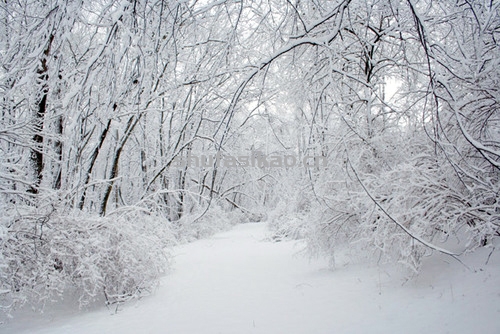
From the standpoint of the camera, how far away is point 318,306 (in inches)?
163

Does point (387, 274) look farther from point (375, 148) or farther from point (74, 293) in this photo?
point (74, 293)

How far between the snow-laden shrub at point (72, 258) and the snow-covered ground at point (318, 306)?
326 mm

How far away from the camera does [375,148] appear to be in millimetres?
5395

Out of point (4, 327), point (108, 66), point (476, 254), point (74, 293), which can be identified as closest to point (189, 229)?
point (74, 293)

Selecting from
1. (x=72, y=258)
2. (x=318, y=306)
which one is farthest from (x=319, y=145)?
(x=72, y=258)

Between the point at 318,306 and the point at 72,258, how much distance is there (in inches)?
133

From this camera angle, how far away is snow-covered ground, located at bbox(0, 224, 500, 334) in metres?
3.32

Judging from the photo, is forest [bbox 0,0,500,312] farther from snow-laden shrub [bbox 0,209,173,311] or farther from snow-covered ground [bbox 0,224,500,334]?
snow-covered ground [bbox 0,224,500,334]

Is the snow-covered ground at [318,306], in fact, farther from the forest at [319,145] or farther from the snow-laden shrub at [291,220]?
the snow-laden shrub at [291,220]

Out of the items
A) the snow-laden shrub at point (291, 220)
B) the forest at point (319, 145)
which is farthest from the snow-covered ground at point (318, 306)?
the snow-laden shrub at point (291, 220)

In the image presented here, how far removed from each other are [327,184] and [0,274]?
15.4 feet

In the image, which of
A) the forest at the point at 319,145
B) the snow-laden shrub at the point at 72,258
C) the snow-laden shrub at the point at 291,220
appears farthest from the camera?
the snow-laden shrub at the point at 291,220

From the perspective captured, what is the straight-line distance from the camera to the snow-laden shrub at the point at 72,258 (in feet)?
13.4

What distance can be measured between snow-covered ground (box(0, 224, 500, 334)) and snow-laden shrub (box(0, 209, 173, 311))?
326 mm
